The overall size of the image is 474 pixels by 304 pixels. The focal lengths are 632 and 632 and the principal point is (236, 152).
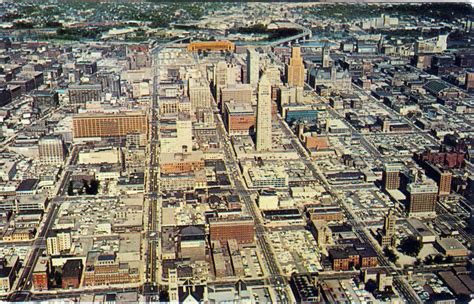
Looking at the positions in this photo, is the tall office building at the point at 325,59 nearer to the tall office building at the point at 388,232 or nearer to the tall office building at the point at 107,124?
the tall office building at the point at 107,124

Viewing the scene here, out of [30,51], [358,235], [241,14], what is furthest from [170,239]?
[30,51]

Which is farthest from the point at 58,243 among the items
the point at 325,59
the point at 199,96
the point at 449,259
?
the point at 325,59

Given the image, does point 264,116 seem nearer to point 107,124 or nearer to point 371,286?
point 107,124

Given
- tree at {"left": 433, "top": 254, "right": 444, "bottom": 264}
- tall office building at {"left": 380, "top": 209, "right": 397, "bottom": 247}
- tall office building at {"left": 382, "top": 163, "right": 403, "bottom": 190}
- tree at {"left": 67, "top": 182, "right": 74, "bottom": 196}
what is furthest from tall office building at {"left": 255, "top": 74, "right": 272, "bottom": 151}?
tree at {"left": 433, "top": 254, "right": 444, "bottom": 264}

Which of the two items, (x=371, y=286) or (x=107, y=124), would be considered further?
(x=107, y=124)

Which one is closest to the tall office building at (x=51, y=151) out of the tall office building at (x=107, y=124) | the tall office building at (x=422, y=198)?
the tall office building at (x=107, y=124)

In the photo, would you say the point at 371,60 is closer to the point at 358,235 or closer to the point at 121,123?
the point at 121,123
